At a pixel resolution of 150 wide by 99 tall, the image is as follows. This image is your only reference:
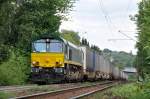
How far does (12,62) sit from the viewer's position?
153ft

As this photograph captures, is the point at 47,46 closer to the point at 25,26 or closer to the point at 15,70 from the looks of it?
the point at 15,70

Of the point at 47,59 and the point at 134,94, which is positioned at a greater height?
the point at 47,59

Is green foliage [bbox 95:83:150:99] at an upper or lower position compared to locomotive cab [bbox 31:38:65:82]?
lower

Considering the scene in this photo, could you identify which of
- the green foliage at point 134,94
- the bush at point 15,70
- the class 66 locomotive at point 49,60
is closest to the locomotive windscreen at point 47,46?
the class 66 locomotive at point 49,60

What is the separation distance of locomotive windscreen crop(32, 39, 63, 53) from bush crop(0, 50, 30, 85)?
5.46 m

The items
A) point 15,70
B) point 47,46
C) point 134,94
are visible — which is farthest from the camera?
point 15,70

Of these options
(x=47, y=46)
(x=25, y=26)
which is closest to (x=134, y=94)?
(x=47, y=46)

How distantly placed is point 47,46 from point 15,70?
9.67m

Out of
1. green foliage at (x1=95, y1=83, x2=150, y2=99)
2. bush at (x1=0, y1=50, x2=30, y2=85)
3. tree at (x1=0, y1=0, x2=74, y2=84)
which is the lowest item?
green foliage at (x1=95, y1=83, x2=150, y2=99)

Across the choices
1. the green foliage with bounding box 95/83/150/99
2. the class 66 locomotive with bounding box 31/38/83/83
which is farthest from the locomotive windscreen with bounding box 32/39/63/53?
the green foliage with bounding box 95/83/150/99

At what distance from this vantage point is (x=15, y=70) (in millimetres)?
45375

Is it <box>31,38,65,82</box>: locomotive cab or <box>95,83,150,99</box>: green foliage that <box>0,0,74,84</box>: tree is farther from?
<box>95,83,150,99</box>: green foliage

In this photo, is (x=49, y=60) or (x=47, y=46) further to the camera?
(x=47, y=46)

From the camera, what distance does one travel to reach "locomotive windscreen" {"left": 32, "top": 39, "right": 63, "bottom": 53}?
36312mm
